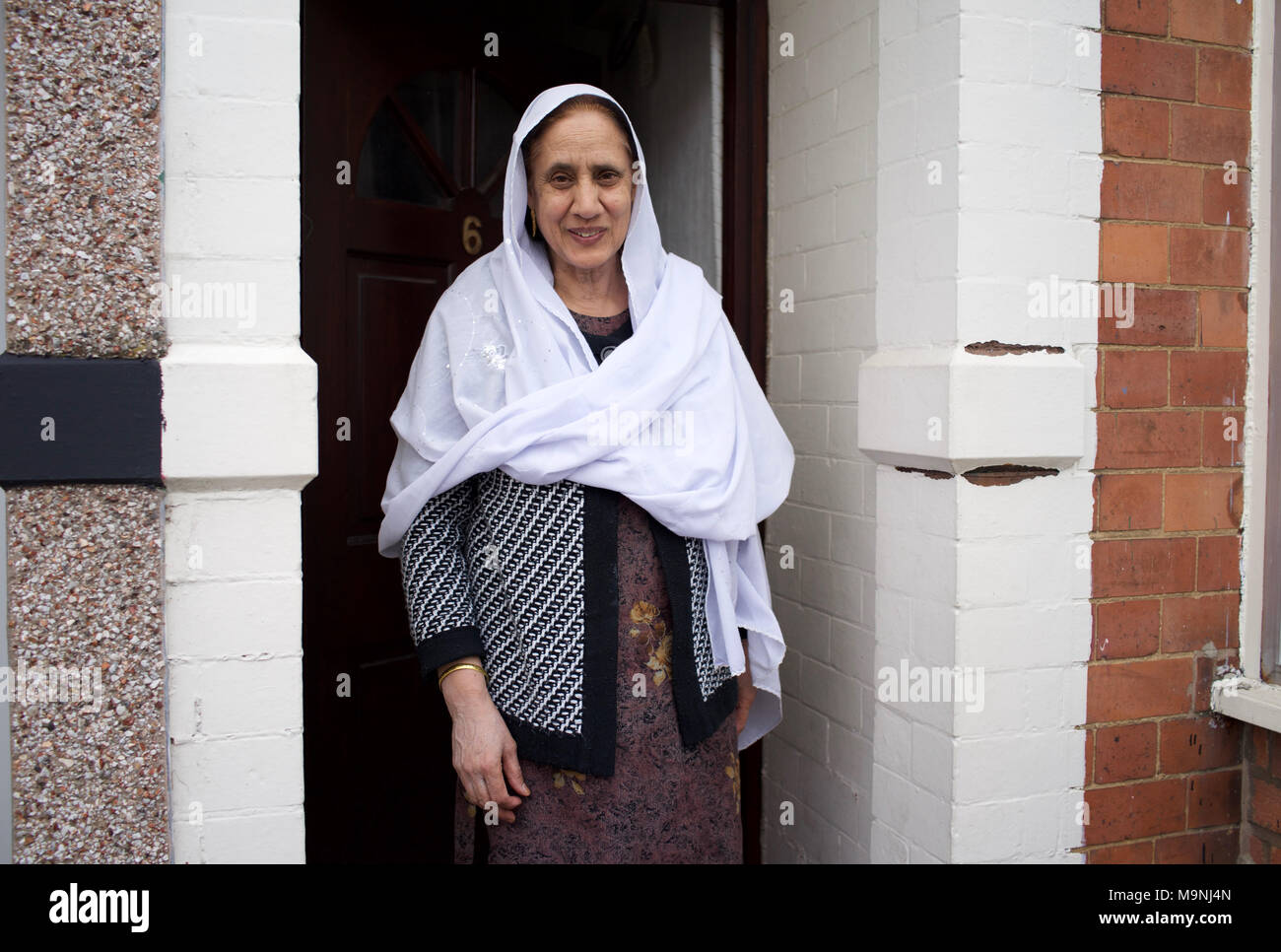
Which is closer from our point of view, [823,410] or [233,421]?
[233,421]

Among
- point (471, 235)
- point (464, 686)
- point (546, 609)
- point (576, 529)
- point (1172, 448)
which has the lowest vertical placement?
point (464, 686)

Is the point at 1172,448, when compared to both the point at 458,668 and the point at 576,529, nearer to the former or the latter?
the point at 576,529

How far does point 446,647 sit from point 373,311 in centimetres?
117

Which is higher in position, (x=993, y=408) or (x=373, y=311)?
(x=373, y=311)

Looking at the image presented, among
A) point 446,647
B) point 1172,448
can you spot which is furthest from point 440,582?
point 1172,448

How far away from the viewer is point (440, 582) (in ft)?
5.97

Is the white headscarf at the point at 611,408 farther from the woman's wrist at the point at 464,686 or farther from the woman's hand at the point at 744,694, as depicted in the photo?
the woman's wrist at the point at 464,686

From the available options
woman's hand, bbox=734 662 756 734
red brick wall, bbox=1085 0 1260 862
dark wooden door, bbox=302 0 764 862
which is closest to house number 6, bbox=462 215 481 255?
dark wooden door, bbox=302 0 764 862

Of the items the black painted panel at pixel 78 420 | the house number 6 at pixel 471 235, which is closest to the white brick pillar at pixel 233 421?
the black painted panel at pixel 78 420

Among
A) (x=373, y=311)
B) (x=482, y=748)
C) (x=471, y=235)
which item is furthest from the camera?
(x=471, y=235)

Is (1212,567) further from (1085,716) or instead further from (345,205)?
(345,205)

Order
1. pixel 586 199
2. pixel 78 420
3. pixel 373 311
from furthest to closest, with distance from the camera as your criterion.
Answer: pixel 373 311 < pixel 586 199 < pixel 78 420

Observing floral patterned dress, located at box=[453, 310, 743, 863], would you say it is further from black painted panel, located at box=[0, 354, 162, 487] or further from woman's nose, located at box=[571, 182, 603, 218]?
black painted panel, located at box=[0, 354, 162, 487]

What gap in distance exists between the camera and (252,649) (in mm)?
1664
